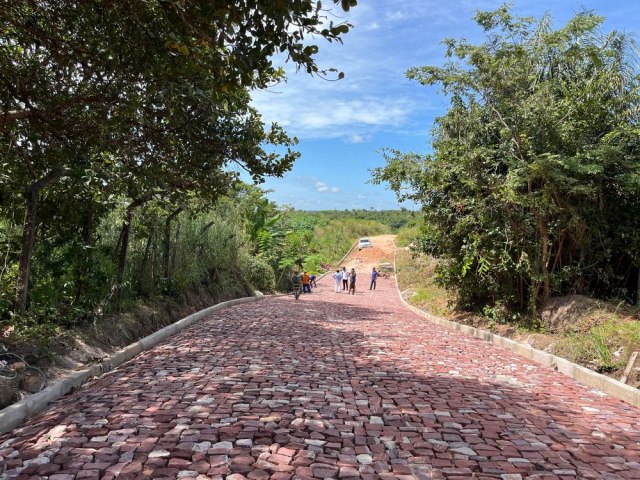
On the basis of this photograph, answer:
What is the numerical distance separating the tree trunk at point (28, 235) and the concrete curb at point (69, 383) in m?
1.41

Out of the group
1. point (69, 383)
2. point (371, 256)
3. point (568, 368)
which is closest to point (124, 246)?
point (69, 383)

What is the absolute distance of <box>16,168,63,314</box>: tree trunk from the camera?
7.20 metres

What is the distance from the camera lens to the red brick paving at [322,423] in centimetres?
398

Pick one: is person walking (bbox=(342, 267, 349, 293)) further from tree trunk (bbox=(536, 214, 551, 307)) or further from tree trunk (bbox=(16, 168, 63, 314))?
tree trunk (bbox=(16, 168, 63, 314))

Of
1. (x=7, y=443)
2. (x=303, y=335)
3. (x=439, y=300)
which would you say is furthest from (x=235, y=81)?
(x=439, y=300)

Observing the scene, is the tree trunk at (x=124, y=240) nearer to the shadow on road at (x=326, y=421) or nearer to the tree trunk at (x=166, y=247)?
the tree trunk at (x=166, y=247)

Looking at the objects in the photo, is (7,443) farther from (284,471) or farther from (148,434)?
(284,471)

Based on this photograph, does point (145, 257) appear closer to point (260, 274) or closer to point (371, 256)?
point (260, 274)

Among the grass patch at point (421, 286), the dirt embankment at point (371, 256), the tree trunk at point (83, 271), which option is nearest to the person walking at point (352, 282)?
the grass patch at point (421, 286)

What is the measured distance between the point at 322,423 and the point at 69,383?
11.8 ft

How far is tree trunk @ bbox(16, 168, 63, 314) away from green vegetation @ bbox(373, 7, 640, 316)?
347 inches

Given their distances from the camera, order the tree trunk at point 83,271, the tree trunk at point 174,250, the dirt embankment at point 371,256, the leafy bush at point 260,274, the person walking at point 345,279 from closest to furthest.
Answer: the tree trunk at point 83,271
the tree trunk at point 174,250
the leafy bush at point 260,274
the person walking at point 345,279
the dirt embankment at point 371,256

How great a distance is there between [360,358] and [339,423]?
11.7ft

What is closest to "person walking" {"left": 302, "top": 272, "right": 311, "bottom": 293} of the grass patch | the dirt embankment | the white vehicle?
the grass patch
